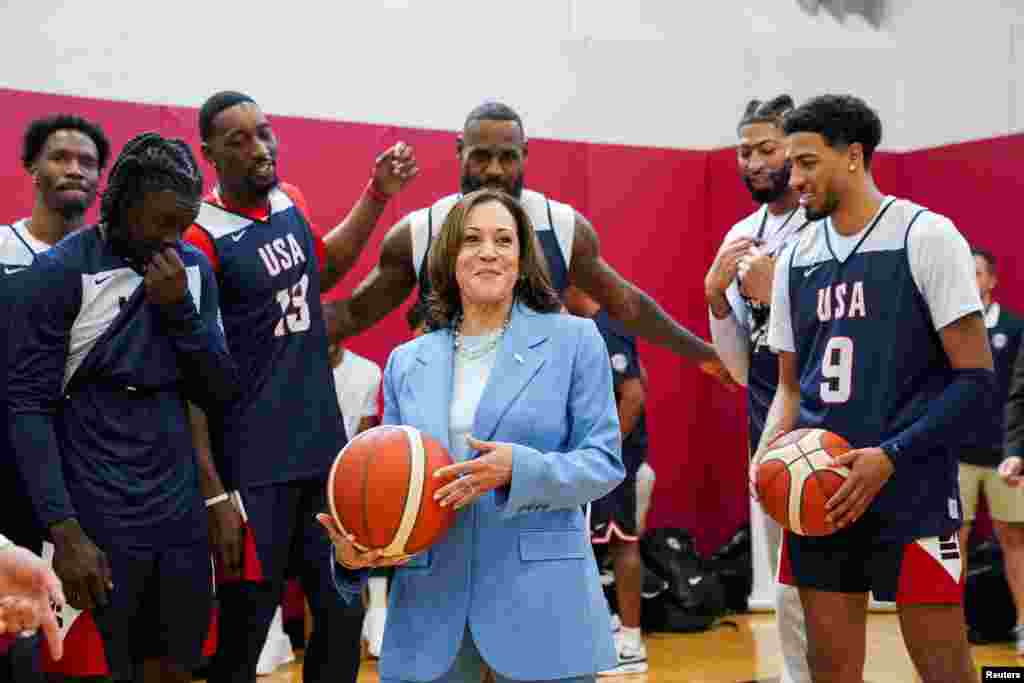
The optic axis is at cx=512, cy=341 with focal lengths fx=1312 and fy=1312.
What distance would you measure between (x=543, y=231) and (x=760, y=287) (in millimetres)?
899

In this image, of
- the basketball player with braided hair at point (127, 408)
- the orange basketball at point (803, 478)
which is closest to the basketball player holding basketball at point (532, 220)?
the basketball player with braided hair at point (127, 408)

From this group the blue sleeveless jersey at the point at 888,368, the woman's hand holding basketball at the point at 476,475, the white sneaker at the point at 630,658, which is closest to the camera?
the woman's hand holding basketball at the point at 476,475

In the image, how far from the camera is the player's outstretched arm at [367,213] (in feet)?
15.8

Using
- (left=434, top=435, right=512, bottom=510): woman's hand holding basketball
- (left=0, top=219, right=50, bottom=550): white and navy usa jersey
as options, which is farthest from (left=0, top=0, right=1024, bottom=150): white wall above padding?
(left=434, top=435, right=512, bottom=510): woman's hand holding basketball

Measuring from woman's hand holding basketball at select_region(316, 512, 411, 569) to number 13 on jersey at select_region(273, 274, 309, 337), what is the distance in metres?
1.41

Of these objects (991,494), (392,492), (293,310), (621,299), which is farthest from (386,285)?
(991,494)

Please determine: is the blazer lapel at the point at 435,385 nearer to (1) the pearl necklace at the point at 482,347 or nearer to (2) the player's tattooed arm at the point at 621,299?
(1) the pearl necklace at the point at 482,347

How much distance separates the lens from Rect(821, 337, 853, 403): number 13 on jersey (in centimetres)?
393

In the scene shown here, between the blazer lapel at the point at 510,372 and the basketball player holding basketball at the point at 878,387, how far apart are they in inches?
40.1

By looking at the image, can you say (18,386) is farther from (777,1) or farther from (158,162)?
(777,1)

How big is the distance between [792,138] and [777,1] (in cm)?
661

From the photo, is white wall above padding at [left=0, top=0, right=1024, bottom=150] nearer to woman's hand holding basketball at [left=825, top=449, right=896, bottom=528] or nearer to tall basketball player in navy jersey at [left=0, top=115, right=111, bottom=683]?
tall basketball player in navy jersey at [left=0, top=115, right=111, bottom=683]

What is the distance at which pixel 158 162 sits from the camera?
12.8 ft

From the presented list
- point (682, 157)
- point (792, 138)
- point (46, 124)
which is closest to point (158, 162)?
point (46, 124)
